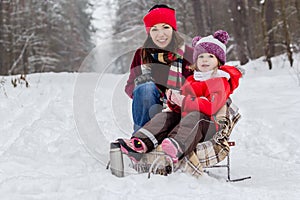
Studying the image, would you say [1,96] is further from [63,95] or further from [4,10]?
[4,10]

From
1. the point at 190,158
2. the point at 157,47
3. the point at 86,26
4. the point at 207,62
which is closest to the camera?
the point at 190,158

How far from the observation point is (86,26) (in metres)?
25.1

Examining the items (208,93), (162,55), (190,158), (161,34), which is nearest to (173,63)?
(162,55)

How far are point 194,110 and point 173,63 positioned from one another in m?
0.68

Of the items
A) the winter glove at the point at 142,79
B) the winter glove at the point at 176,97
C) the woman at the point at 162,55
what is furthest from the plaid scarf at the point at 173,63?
the winter glove at the point at 176,97

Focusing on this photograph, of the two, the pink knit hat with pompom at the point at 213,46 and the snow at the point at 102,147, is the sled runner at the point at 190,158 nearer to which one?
the snow at the point at 102,147

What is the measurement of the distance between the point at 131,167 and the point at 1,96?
3.58 metres

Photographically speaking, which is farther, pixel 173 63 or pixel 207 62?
pixel 173 63

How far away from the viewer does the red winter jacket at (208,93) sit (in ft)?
8.11

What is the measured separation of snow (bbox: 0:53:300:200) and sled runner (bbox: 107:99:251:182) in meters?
0.09

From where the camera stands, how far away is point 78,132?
4141 millimetres

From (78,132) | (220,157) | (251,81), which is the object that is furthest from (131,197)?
(251,81)

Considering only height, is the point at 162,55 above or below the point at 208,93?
above

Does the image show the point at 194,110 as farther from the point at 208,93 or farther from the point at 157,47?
the point at 157,47
